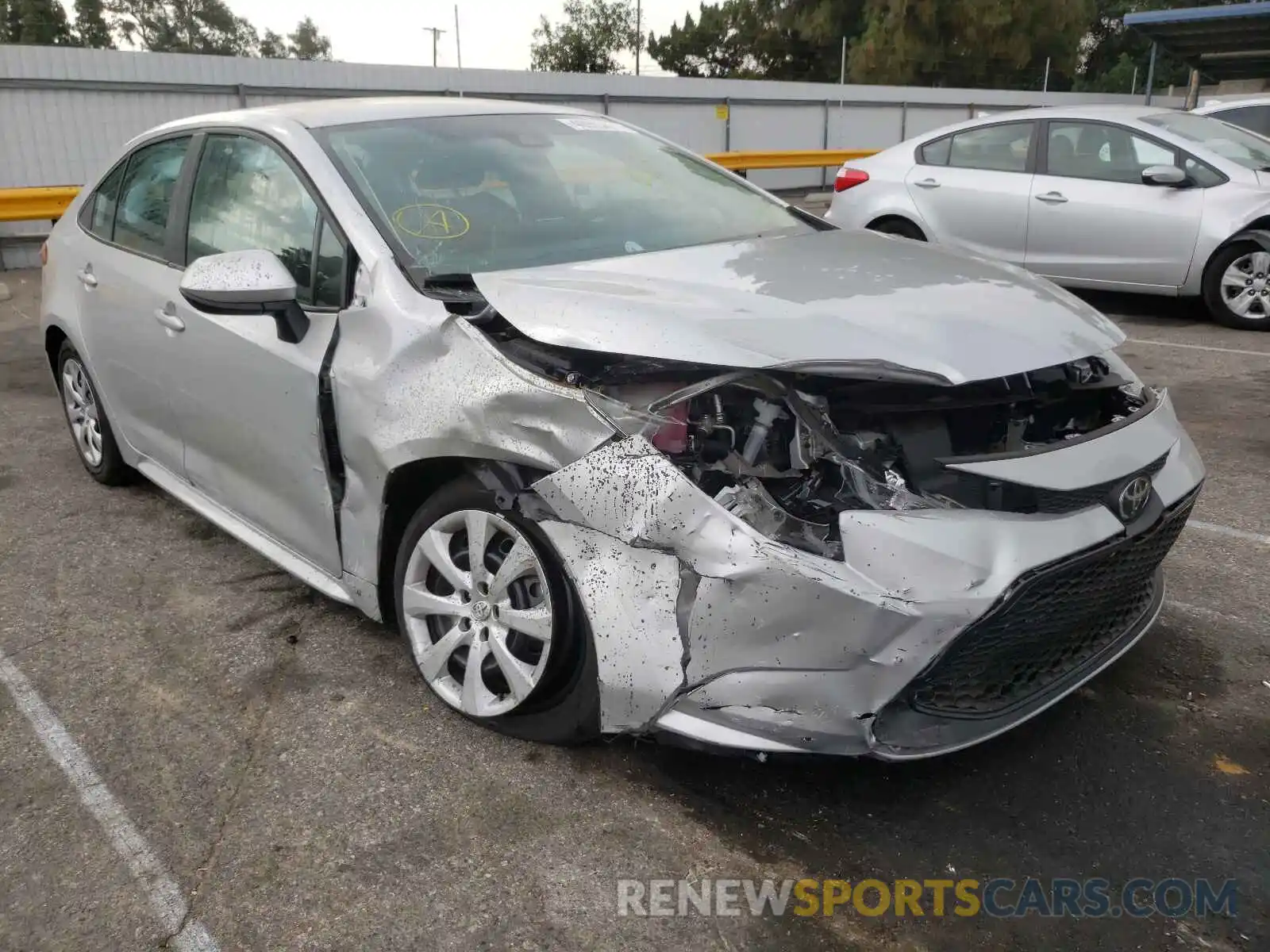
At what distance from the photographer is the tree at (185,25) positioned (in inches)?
2366

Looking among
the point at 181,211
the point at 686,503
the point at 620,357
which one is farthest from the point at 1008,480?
the point at 181,211

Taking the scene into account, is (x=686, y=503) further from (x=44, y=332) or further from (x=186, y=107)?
(x=186, y=107)

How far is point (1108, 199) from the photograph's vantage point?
772cm

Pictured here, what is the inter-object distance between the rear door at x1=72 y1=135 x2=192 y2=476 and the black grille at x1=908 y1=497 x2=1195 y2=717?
2755mm

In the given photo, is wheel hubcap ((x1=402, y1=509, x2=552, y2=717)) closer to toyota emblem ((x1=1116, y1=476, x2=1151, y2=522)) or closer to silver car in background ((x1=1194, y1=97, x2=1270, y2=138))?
toyota emblem ((x1=1116, y1=476, x2=1151, y2=522))

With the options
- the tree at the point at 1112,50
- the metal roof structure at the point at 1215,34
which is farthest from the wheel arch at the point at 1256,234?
the tree at the point at 1112,50

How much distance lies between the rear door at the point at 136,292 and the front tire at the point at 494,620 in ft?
4.81

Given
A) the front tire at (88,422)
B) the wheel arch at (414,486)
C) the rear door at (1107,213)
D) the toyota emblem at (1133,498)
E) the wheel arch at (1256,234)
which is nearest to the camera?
the toyota emblem at (1133,498)

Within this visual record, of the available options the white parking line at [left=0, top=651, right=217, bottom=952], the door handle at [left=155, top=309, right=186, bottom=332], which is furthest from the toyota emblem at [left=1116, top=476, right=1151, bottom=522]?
the door handle at [left=155, top=309, right=186, bottom=332]

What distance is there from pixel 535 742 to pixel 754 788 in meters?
0.58

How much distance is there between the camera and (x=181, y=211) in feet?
12.4

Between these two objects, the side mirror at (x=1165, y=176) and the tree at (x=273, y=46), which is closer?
the side mirror at (x=1165, y=176)

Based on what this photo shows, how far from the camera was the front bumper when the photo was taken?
7.10 ft

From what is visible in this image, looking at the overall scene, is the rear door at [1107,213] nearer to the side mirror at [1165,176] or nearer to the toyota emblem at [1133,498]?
the side mirror at [1165,176]
